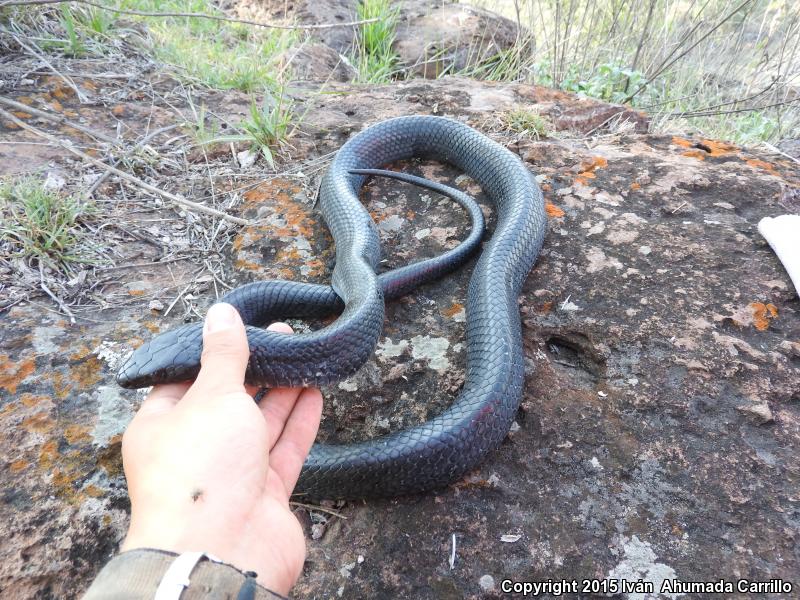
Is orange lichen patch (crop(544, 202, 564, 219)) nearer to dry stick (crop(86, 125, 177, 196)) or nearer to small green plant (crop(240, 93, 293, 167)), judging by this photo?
small green plant (crop(240, 93, 293, 167))

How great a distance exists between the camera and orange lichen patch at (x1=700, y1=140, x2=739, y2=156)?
11.2 feet

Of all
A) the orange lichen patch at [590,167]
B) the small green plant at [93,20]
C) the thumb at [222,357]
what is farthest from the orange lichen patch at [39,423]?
the small green plant at [93,20]

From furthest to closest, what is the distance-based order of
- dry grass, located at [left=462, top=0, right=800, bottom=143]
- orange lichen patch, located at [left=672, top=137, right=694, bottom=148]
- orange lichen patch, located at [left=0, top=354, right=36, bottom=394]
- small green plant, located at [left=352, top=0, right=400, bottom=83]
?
small green plant, located at [left=352, top=0, right=400, bottom=83], dry grass, located at [left=462, top=0, right=800, bottom=143], orange lichen patch, located at [left=672, top=137, right=694, bottom=148], orange lichen patch, located at [left=0, top=354, right=36, bottom=394]

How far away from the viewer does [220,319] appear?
1.76m

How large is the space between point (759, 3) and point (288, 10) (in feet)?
16.6

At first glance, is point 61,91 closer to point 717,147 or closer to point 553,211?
point 553,211

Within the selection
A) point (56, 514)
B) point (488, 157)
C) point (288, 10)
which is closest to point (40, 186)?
point (56, 514)

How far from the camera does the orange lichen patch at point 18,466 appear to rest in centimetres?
192

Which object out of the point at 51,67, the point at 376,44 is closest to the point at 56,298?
the point at 51,67

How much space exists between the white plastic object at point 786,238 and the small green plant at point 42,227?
3516mm

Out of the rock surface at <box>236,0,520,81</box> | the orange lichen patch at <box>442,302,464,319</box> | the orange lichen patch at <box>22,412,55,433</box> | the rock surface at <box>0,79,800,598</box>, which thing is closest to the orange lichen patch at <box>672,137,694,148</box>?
the rock surface at <box>0,79,800,598</box>

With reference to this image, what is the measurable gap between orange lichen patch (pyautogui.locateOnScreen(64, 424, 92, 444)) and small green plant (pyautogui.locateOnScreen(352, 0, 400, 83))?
4.44 metres

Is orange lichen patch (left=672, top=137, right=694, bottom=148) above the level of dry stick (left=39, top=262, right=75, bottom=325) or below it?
above

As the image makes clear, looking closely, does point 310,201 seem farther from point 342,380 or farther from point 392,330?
point 342,380
